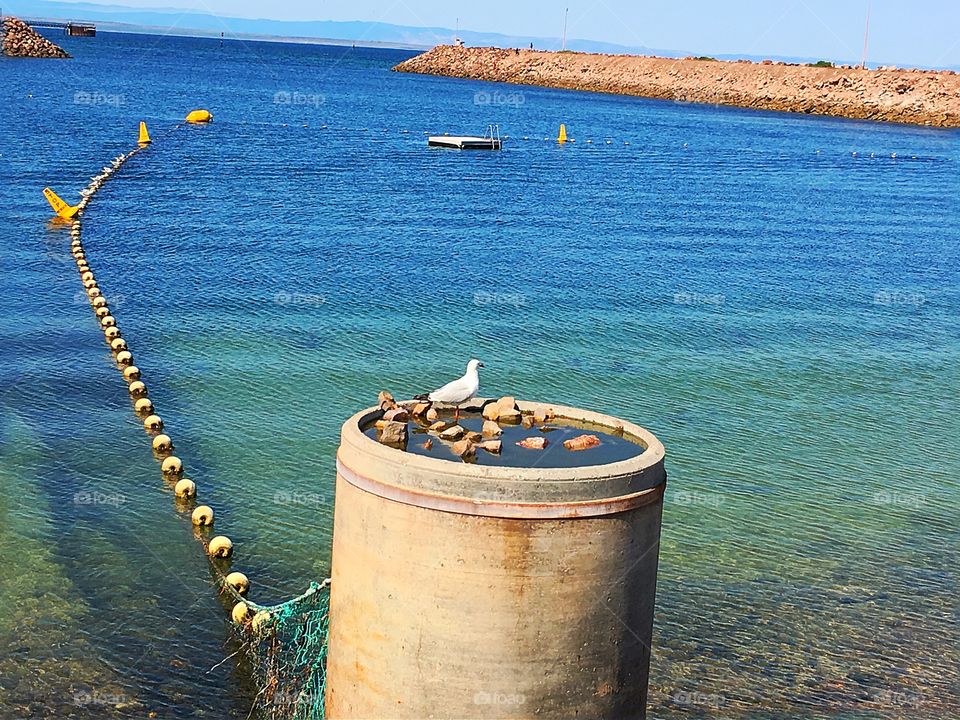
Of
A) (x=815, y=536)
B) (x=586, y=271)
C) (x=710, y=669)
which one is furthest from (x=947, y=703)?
(x=586, y=271)

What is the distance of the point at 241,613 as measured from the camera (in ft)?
34.6

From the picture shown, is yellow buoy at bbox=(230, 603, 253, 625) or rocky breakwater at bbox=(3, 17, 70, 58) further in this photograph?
rocky breakwater at bbox=(3, 17, 70, 58)

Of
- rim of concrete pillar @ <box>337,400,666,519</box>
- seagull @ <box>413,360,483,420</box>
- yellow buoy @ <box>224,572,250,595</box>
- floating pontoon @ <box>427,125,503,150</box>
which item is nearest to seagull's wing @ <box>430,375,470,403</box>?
A: seagull @ <box>413,360,483,420</box>

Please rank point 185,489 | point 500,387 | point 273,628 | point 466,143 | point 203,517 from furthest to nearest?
point 466,143, point 500,387, point 185,489, point 203,517, point 273,628

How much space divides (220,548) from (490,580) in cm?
612

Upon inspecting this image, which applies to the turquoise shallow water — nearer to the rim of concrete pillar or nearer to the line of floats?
the line of floats

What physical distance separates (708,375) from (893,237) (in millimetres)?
18362

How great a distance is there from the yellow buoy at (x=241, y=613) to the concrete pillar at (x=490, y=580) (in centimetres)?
395

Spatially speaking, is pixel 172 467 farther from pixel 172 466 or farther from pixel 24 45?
pixel 24 45

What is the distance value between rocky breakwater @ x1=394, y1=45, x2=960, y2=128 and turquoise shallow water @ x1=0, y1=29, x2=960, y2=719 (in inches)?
2366

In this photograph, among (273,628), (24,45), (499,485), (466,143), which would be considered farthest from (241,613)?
(24,45)

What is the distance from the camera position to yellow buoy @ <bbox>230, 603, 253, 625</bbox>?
10539mm

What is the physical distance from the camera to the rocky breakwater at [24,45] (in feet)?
446

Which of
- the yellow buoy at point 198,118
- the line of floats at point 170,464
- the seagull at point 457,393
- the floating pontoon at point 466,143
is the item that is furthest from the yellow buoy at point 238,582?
the yellow buoy at point 198,118
